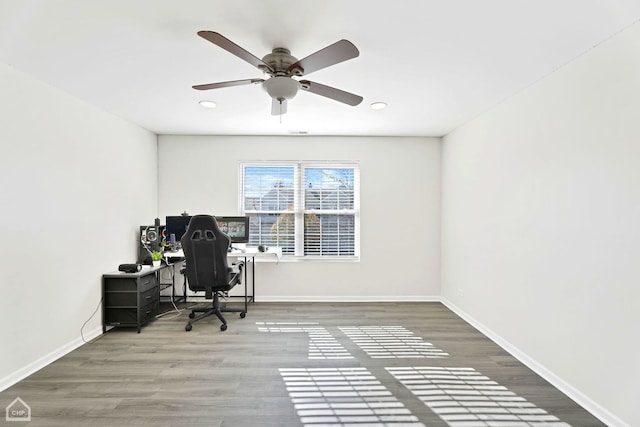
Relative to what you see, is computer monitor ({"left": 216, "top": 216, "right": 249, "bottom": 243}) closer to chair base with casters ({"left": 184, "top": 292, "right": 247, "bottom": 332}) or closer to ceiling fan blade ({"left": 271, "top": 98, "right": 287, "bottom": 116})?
chair base with casters ({"left": 184, "top": 292, "right": 247, "bottom": 332})

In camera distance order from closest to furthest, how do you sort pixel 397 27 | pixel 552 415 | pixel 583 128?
pixel 397 27 → pixel 552 415 → pixel 583 128

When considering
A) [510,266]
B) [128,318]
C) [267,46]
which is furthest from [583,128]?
[128,318]

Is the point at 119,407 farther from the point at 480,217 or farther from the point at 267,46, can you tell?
the point at 480,217

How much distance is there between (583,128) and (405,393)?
2334 mm

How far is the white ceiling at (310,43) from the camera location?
1712 mm

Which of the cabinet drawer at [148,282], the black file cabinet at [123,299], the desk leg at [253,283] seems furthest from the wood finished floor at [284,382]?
the desk leg at [253,283]

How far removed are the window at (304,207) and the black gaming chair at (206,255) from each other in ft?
4.09

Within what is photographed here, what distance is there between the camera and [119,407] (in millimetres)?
2135

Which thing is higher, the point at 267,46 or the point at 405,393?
the point at 267,46

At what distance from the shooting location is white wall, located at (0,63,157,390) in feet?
7.86

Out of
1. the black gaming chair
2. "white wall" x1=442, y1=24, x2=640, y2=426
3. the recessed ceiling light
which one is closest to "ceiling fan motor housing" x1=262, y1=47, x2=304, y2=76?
the recessed ceiling light

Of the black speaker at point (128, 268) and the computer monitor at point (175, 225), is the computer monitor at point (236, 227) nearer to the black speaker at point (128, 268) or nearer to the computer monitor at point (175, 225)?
the computer monitor at point (175, 225)

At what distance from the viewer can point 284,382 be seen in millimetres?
2449

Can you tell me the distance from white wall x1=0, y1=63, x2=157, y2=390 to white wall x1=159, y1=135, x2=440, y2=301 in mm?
1173
